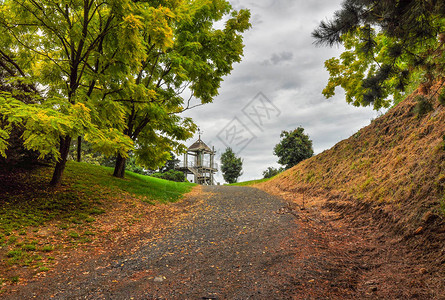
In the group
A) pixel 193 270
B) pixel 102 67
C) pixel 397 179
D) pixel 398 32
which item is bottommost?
pixel 193 270

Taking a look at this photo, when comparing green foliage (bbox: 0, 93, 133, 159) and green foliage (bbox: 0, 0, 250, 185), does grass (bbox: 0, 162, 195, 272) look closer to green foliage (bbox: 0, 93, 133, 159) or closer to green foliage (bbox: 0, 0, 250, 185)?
green foliage (bbox: 0, 0, 250, 185)

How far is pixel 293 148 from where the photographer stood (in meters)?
24.6

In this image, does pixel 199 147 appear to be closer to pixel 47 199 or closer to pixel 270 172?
pixel 270 172

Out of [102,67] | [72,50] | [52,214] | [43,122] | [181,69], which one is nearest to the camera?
[43,122]

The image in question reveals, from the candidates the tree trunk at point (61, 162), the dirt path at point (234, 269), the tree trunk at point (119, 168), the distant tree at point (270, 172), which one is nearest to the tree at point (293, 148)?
the distant tree at point (270, 172)

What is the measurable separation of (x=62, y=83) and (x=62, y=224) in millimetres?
5241

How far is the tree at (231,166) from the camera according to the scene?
118ft

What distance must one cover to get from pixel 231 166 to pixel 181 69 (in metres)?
27.1

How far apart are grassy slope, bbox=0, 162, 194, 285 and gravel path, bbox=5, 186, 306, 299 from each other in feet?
3.05

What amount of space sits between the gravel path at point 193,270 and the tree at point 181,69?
6170 millimetres

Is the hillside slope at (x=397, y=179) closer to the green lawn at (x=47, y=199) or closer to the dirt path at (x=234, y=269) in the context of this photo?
the dirt path at (x=234, y=269)

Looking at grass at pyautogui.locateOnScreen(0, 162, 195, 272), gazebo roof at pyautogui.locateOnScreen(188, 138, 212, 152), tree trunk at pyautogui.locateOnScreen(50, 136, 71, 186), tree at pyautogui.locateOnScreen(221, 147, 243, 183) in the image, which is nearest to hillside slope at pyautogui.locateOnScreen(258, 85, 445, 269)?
grass at pyautogui.locateOnScreen(0, 162, 195, 272)

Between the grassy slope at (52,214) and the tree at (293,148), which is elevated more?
the tree at (293,148)

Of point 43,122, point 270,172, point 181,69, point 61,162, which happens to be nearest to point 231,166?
point 270,172
